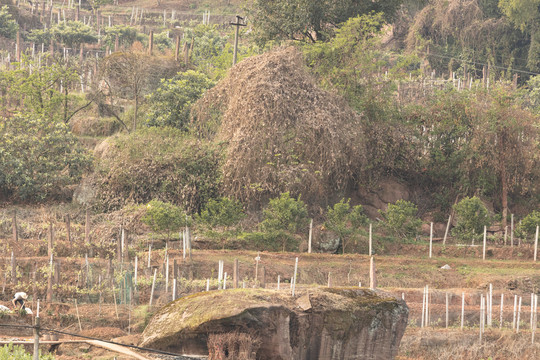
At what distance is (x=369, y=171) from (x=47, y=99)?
15061 mm

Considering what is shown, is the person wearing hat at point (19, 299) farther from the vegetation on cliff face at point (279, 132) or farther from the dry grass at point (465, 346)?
the vegetation on cliff face at point (279, 132)

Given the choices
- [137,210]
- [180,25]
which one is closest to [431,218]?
[137,210]

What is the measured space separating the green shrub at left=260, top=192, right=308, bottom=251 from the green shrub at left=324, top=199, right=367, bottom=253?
1049mm

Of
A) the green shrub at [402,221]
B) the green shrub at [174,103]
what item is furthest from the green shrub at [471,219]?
the green shrub at [174,103]

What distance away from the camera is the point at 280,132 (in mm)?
28219

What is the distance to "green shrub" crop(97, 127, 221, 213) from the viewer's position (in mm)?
29016

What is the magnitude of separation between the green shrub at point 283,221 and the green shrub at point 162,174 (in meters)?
2.94

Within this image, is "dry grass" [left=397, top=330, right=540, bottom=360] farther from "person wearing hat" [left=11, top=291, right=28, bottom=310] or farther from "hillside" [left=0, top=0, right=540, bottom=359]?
"person wearing hat" [left=11, top=291, right=28, bottom=310]

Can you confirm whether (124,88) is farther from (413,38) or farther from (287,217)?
(413,38)

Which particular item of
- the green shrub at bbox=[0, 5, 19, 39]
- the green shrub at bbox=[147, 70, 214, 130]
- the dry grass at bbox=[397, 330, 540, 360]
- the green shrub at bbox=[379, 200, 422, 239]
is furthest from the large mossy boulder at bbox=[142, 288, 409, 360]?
the green shrub at bbox=[0, 5, 19, 39]

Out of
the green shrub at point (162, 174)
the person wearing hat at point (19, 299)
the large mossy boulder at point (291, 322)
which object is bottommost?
the person wearing hat at point (19, 299)

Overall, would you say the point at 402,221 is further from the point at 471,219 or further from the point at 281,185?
the point at 281,185

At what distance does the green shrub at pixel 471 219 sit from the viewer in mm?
27578

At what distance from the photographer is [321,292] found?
14492 millimetres
